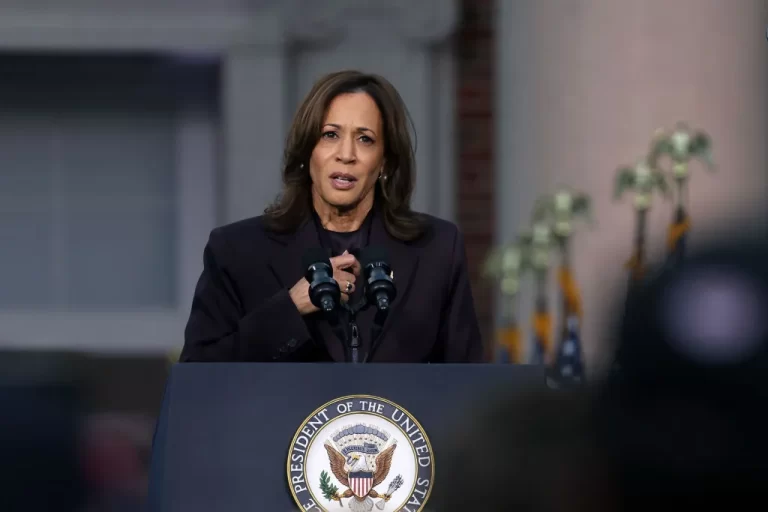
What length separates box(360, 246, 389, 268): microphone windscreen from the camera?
2.45 m

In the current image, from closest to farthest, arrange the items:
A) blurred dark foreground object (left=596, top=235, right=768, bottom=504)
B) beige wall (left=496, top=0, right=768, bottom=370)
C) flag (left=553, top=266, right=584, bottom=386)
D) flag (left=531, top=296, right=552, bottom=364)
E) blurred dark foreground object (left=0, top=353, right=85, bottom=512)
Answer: blurred dark foreground object (left=596, top=235, right=768, bottom=504) → flag (left=553, top=266, right=584, bottom=386) → blurred dark foreground object (left=0, top=353, right=85, bottom=512) → flag (left=531, top=296, right=552, bottom=364) → beige wall (left=496, top=0, right=768, bottom=370)

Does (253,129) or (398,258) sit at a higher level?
(253,129)

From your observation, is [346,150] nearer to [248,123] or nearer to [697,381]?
[697,381]

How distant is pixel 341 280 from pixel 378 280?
0.08m

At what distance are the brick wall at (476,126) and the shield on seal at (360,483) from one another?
5406 millimetres

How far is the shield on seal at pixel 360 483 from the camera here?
6.79ft

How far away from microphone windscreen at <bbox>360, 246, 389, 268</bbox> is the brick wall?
16.4 feet

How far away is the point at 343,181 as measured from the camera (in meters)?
2.65

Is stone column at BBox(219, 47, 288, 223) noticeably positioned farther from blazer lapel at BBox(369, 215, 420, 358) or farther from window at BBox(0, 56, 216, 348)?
blazer lapel at BBox(369, 215, 420, 358)

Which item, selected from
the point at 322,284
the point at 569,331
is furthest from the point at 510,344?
A: the point at 322,284

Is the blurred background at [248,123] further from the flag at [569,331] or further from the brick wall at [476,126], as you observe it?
the flag at [569,331]

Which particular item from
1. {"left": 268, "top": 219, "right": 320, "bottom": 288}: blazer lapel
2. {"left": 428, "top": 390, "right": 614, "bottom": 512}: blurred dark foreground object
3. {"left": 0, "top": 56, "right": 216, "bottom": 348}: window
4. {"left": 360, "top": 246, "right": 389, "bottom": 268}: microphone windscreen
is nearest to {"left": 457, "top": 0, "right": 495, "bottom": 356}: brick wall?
{"left": 0, "top": 56, "right": 216, "bottom": 348}: window

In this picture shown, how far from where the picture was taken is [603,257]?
582 cm

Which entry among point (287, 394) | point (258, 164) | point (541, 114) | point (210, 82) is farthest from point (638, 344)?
point (210, 82)
